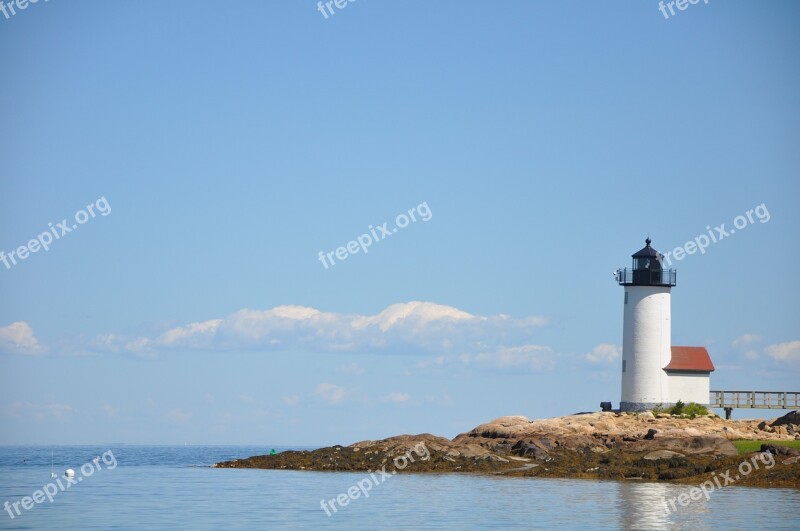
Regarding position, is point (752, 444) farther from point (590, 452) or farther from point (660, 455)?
point (590, 452)

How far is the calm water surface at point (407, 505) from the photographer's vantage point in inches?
1166

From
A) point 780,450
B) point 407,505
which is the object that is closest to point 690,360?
point 780,450

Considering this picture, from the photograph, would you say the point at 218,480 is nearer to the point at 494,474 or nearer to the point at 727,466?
the point at 494,474

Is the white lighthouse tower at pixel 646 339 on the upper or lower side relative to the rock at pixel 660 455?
upper

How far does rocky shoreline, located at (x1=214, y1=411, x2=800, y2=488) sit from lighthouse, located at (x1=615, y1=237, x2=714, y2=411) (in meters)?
1.37

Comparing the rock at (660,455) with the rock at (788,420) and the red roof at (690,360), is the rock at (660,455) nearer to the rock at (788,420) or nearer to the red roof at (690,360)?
the rock at (788,420)

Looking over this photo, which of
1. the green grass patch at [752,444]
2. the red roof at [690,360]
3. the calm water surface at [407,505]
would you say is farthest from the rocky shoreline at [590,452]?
the red roof at [690,360]

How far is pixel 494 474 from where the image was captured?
→ 44.2 m

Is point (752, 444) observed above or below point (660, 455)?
above

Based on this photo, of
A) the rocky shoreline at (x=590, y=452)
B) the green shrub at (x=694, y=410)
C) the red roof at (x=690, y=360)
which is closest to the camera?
the rocky shoreline at (x=590, y=452)

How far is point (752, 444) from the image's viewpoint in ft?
146

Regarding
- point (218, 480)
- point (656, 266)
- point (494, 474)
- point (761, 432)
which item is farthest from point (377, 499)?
point (656, 266)

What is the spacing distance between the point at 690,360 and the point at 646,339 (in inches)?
108

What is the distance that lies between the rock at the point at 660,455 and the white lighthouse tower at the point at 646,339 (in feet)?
36.6
